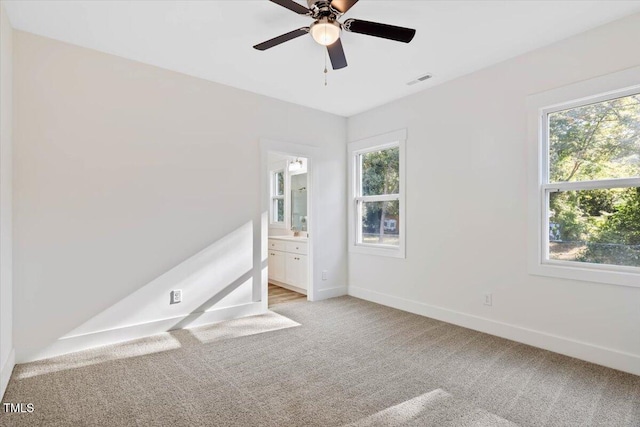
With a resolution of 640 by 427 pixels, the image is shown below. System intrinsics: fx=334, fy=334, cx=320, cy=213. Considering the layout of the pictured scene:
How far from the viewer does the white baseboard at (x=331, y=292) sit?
4699 mm

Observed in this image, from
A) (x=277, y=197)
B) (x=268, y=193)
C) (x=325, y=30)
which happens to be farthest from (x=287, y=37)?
(x=277, y=197)

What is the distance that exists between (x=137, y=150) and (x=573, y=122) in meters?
3.98

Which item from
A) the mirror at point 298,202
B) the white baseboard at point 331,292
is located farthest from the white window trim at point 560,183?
the mirror at point 298,202

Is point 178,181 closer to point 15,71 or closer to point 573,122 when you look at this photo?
point 15,71

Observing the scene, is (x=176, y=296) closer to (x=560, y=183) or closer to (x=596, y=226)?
(x=560, y=183)

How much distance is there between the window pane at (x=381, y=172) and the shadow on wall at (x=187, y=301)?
1.85 metres

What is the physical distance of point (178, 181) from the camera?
346 cm

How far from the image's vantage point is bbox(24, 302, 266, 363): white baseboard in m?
2.83

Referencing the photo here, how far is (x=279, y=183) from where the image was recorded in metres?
6.40

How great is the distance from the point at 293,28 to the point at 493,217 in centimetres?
258

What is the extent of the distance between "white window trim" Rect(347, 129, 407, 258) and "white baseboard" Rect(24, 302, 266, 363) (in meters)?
1.67

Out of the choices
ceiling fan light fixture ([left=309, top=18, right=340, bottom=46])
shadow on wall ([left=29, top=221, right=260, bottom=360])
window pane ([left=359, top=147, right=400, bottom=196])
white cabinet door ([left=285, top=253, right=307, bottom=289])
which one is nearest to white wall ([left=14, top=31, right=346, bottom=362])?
shadow on wall ([left=29, top=221, right=260, bottom=360])

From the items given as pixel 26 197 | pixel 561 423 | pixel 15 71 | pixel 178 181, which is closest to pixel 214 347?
pixel 178 181

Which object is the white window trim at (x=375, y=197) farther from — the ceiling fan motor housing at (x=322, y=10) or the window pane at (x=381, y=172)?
the ceiling fan motor housing at (x=322, y=10)
